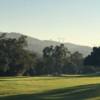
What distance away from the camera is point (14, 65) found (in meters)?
102

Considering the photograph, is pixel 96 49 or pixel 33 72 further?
pixel 33 72

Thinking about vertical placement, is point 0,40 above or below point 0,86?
above

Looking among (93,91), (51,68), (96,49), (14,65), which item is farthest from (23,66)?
(93,91)

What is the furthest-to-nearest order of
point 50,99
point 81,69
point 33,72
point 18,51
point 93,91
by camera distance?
point 81,69
point 33,72
point 18,51
point 93,91
point 50,99

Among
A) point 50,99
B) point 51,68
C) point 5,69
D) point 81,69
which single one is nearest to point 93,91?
point 50,99

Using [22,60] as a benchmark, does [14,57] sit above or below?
above

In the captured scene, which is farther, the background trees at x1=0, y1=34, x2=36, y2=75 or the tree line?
the background trees at x1=0, y1=34, x2=36, y2=75

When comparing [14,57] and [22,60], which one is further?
[14,57]

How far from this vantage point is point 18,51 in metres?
106

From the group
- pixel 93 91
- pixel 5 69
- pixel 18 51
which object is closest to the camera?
pixel 93 91

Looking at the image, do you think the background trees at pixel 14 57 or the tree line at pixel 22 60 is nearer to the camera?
the tree line at pixel 22 60

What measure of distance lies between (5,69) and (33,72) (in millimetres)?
17287

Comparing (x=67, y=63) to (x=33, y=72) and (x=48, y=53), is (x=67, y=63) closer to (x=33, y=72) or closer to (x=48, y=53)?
(x=48, y=53)

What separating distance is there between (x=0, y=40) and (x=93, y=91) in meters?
70.8
